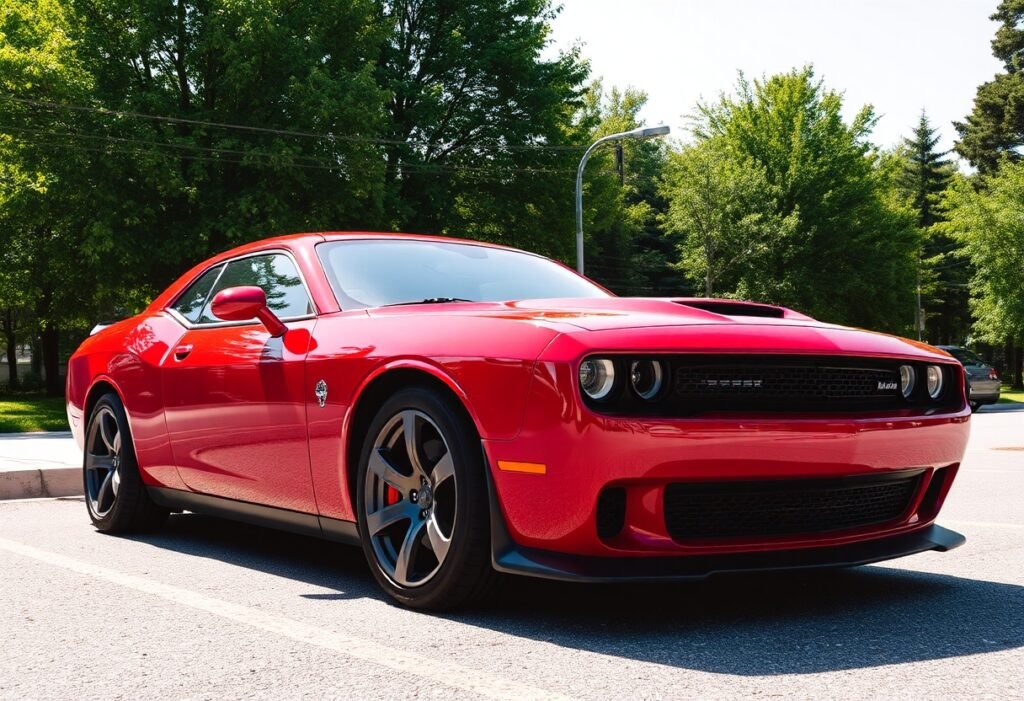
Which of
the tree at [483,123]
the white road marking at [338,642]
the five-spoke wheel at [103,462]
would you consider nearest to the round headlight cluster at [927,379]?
the white road marking at [338,642]

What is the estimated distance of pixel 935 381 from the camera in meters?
4.20

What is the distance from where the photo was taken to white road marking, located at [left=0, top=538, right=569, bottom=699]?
3008mm

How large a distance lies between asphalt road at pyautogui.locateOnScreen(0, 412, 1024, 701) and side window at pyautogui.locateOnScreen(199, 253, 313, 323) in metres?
1.13

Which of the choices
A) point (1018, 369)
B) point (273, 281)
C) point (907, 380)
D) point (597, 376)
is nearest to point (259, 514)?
point (273, 281)

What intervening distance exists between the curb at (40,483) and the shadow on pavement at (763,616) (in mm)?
3850

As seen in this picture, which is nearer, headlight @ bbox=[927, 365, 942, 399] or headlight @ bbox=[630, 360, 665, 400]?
headlight @ bbox=[630, 360, 665, 400]

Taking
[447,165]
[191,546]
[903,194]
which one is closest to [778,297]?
[447,165]

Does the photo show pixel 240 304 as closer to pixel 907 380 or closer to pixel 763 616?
pixel 763 616

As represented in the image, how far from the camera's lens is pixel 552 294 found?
495 centimetres

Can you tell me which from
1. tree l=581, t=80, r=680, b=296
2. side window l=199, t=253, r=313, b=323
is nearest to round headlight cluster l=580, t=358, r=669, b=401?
side window l=199, t=253, r=313, b=323

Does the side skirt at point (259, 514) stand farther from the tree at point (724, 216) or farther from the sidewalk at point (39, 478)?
the tree at point (724, 216)

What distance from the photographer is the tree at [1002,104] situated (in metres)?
50.8

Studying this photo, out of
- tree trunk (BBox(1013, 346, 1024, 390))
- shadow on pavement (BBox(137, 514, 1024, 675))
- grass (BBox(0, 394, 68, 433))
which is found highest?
shadow on pavement (BBox(137, 514, 1024, 675))

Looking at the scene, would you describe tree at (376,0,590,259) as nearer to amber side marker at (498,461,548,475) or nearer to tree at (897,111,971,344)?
amber side marker at (498,461,548,475)
